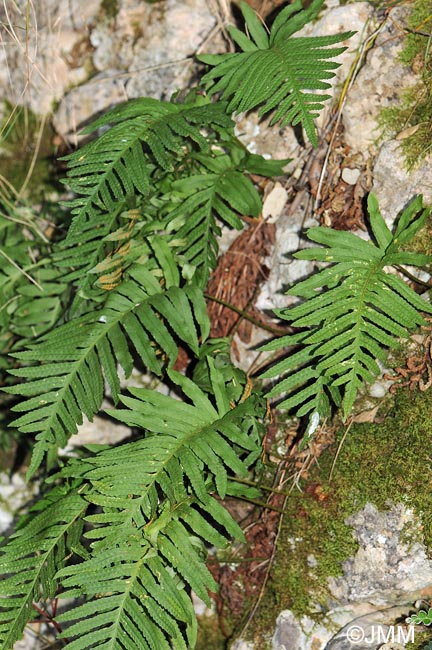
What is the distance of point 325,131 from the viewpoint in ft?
9.76

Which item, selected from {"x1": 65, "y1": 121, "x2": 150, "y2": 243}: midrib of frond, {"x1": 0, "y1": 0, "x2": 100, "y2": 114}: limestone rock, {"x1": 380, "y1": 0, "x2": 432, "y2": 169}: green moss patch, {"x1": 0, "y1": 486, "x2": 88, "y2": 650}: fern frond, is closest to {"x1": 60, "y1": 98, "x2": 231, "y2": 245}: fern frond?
{"x1": 65, "y1": 121, "x2": 150, "y2": 243}: midrib of frond

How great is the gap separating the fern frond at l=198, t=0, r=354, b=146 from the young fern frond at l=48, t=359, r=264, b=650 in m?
1.08

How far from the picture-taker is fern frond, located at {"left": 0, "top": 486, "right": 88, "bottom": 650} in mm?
2367

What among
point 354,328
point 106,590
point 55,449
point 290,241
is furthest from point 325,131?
point 106,590

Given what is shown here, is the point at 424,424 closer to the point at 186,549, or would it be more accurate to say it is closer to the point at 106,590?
the point at 186,549

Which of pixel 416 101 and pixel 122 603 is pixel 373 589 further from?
pixel 416 101

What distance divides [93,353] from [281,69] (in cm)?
131

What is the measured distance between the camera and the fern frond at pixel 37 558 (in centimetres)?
237

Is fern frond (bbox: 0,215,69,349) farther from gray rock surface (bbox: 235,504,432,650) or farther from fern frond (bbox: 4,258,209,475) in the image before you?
gray rock surface (bbox: 235,504,432,650)

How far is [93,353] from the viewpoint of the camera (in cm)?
266

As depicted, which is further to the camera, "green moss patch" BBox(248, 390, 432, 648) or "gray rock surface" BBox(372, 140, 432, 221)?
"gray rock surface" BBox(372, 140, 432, 221)

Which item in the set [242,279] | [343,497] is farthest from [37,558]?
[242,279]

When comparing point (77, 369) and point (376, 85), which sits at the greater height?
point (376, 85)

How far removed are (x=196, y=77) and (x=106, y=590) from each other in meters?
2.48
